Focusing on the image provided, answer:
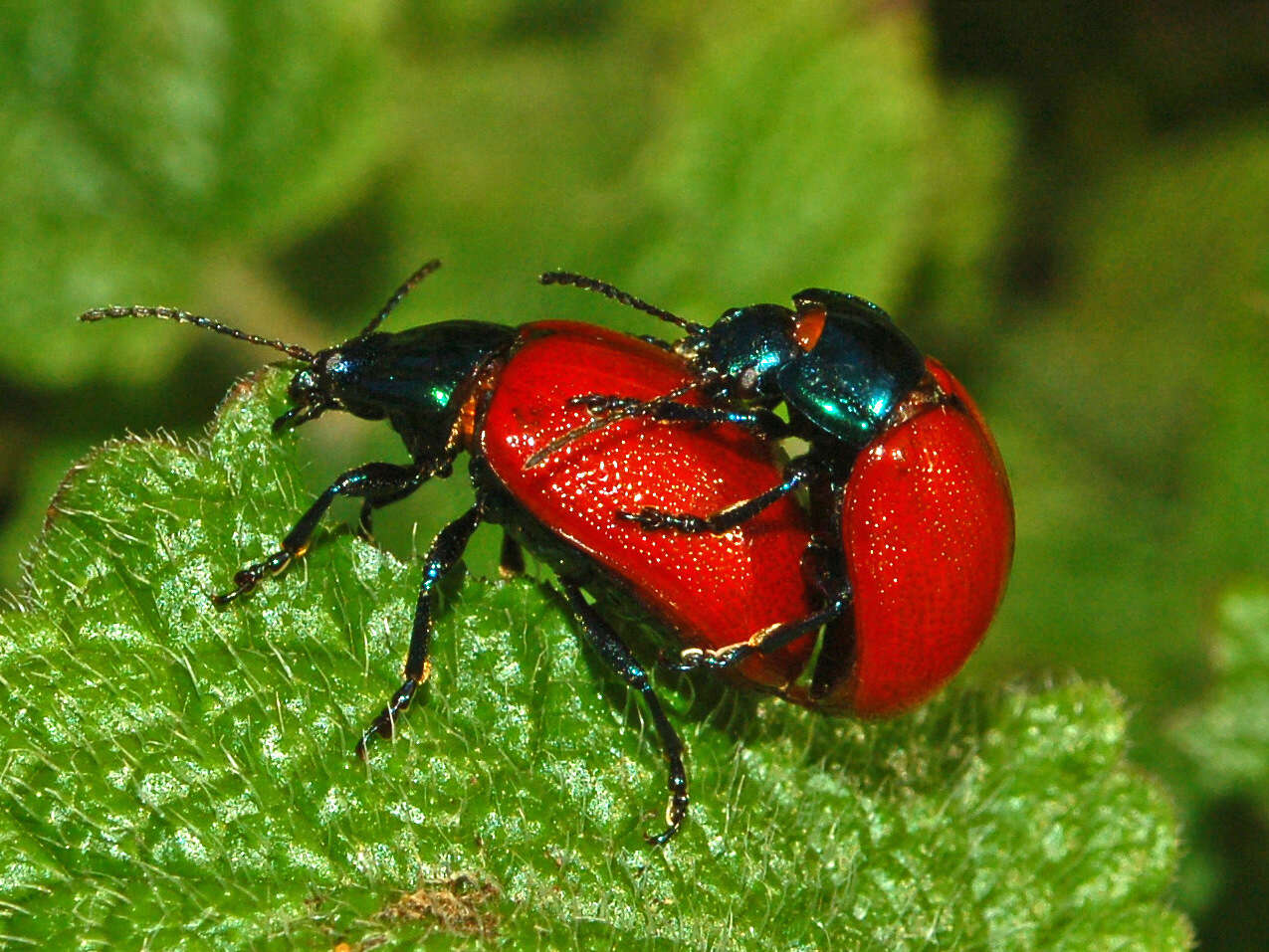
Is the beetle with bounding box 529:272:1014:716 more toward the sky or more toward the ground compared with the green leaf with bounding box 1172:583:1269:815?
more toward the ground

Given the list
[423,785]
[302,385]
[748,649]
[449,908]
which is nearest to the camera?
[449,908]

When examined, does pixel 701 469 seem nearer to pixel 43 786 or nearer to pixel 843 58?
pixel 43 786

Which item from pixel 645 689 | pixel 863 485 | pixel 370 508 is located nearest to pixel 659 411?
pixel 863 485

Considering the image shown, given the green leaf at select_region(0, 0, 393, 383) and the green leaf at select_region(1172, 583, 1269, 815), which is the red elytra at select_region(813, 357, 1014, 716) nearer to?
the green leaf at select_region(1172, 583, 1269, 815)

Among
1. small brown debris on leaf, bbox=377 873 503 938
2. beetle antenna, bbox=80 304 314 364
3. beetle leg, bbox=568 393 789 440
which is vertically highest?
beetle antenna, bbox=80 304 314 364

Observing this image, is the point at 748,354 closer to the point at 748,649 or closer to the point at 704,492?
the point at 704,492

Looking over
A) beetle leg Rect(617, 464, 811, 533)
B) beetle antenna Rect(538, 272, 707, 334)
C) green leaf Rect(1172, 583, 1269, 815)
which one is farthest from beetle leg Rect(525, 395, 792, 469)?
green leaf Rect(1172, 583, 1269, 815)

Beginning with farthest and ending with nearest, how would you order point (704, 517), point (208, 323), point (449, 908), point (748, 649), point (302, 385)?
point (208, 323) → point (302, 385) → point (704, 517) → point (748, 649) → point (449, 908)
